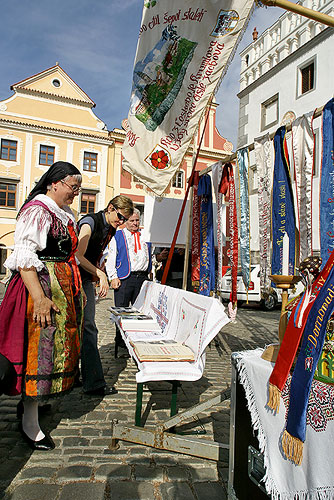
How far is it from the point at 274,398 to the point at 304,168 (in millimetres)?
2685

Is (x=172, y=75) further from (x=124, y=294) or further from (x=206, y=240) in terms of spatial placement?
(x=124, y=294)

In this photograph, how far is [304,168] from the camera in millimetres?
3578

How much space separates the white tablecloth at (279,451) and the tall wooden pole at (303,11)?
6.90 feet

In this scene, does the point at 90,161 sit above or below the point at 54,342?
above

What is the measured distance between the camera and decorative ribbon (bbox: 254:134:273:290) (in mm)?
4070

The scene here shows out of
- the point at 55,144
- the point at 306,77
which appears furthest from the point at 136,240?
the point at 55,144

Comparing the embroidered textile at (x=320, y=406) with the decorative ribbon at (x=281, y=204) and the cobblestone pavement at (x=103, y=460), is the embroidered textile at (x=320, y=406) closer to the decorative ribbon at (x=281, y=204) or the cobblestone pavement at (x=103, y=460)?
the cobblestone pavement at (x=103, y=460)

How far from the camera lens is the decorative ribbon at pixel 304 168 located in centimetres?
350

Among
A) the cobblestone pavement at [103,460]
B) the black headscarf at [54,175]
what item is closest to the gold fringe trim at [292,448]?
the cobblestone pavement at [103,460]

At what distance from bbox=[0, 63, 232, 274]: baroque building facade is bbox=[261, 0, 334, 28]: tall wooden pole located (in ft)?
75.3

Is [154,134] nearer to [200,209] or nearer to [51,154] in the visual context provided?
[200,209]

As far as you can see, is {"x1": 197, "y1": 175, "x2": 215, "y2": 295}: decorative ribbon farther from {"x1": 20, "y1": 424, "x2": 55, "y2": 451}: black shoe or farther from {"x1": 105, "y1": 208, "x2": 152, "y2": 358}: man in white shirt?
{"x1": 20, "y1": 424, "x2": 55, "y2": 451}: black shoe

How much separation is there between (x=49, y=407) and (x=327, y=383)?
2.58 m

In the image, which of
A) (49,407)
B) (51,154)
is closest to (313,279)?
(49,407)
